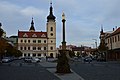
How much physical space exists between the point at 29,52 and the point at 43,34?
41.4 ft

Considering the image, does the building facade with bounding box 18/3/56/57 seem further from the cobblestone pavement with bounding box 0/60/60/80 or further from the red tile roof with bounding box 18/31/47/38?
the cobblestone pavement with bounding box 0/60/60/80

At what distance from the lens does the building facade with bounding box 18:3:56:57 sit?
145 m

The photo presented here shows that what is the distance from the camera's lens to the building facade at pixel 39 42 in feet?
477

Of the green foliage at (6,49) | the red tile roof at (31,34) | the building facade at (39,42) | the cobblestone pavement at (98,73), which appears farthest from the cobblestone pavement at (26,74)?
the red tile roof at (31,34)

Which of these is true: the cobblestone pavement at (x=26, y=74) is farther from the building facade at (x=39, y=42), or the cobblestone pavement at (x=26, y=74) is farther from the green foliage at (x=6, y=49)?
the building facade at (x=39, y=42)

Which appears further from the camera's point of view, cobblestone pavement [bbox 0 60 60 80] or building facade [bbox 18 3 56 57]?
building facade [bbox 18 3 56 57]

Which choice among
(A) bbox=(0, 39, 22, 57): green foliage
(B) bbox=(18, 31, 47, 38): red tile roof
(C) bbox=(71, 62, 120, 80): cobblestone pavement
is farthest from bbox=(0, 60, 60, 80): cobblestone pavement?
(B) bbox=(18, 31, 47, 38): red tile roof

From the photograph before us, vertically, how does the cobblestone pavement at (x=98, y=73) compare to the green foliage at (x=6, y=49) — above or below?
below

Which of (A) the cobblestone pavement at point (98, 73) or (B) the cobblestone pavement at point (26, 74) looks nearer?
(B) the cobblestone pavement at point (26, 74)

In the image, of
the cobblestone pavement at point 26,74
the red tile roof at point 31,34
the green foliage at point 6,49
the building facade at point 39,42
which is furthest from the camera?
the red tile roof at point 31,34

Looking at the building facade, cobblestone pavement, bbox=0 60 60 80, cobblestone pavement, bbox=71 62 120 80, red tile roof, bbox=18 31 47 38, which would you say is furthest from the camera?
red tile roof, bbox=18 31 47 38

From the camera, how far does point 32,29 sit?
16562cm

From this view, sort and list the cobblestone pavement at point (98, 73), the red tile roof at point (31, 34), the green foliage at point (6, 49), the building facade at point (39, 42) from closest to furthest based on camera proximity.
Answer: the cobblestone pavement at point (98, 73) → the green foliage at point (6, 49) → the building facade at point (39, 42) → the red tile roof at point (31, 34)

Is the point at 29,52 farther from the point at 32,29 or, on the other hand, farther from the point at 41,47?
Result: the point at 32,29
